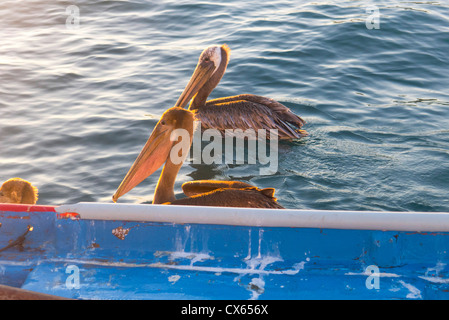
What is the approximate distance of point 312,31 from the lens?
9.72m

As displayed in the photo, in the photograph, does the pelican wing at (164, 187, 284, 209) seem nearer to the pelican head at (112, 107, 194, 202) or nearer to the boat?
the pelican head at (112, 107, 194, 202)

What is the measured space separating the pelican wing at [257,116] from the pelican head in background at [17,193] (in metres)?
2.70

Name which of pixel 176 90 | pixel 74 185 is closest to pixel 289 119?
pixel 176 90

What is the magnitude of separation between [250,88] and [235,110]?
1.33 meters

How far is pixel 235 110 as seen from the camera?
7.04 meters

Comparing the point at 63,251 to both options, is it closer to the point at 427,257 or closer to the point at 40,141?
the point at 427,257

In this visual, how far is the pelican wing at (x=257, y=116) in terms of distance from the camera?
275 inches

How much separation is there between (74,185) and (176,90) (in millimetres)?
2580

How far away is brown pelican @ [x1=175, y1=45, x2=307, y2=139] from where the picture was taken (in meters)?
6.98

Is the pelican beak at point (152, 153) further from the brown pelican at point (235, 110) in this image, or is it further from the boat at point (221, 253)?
the brown pelican at point (235, 110)

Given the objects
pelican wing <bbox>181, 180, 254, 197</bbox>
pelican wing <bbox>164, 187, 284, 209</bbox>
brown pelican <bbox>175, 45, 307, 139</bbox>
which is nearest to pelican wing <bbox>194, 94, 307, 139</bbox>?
brown pelican <bbox>175, 45, 307, 139</bbox>
